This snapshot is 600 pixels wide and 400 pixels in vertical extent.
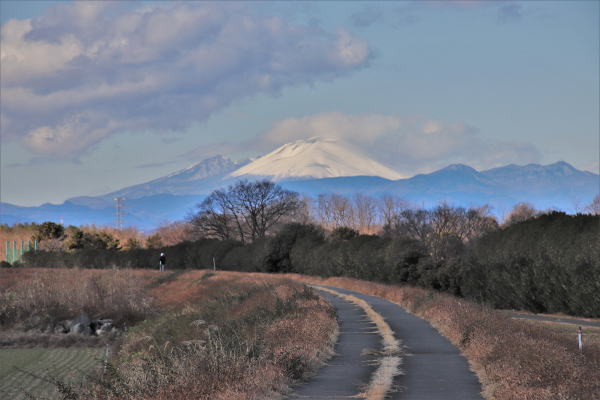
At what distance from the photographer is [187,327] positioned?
35531 mm

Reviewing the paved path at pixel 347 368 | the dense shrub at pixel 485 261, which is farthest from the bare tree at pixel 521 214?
the paved path at pixel 347 368

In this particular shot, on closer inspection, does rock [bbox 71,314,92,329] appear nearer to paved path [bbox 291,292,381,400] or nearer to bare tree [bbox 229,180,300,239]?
paved path [bbox 291,292,381,400]

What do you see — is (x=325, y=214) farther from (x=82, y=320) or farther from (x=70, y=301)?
(x=82, y=320)

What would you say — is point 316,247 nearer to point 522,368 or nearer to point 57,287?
point 57,287

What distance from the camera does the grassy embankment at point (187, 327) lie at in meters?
13.6

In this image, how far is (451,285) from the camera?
45.8m

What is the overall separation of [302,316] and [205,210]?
328 feet

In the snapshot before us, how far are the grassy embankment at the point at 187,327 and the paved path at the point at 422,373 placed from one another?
0.57m

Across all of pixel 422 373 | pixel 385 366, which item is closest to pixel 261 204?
pixel 385 366

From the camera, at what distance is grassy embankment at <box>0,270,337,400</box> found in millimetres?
13617

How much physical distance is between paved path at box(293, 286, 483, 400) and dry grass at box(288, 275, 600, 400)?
0.95 feet

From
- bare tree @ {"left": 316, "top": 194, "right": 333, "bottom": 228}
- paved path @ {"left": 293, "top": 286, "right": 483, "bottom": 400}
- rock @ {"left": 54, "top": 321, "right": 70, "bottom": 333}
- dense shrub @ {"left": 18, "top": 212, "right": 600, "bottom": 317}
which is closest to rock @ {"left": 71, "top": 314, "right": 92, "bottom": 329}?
rock @ {"left": 54, "top": 321, "right": 70, "bottom": 333}

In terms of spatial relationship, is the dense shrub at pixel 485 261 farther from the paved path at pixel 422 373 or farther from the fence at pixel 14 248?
the fence at pixel 14 248

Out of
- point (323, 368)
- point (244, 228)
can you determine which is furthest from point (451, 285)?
point (244, 228)
